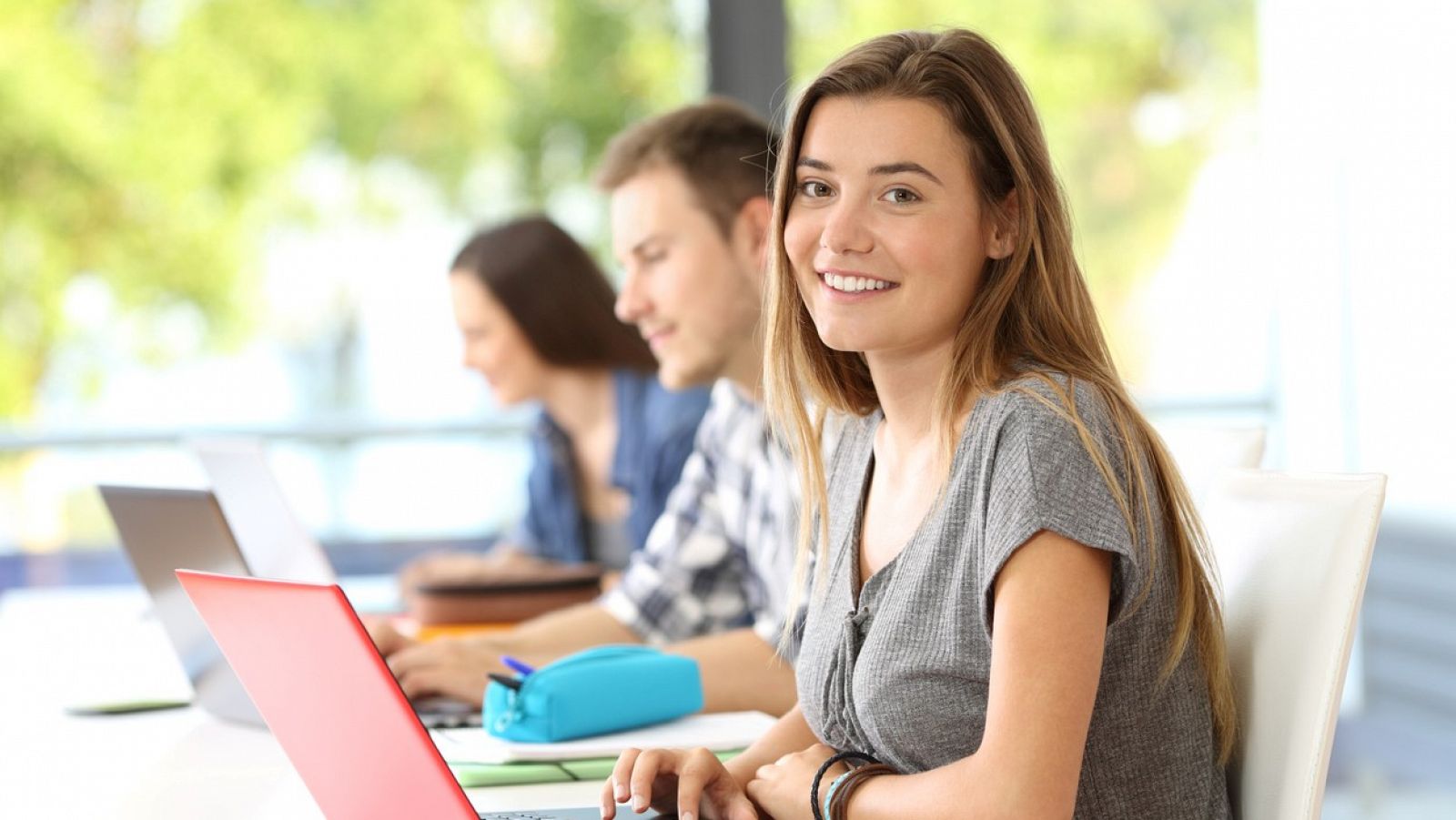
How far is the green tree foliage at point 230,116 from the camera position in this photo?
170 inches

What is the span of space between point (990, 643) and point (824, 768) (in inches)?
6.1

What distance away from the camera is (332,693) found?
87 cm

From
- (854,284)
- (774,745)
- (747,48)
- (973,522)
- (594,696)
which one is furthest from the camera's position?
(747,48)

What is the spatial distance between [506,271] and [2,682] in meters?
1.20

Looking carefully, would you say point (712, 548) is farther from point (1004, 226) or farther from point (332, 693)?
point (332, 693)

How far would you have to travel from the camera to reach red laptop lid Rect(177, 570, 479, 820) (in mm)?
819

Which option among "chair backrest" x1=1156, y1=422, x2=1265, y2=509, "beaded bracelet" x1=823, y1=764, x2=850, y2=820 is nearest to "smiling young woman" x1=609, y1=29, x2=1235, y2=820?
"beaded bracelet" x1=823, y1=764, x2=850, y2=820

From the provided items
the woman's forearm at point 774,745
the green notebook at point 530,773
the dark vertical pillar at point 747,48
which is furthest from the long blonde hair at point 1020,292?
the dark vertical pillar at point 747,48

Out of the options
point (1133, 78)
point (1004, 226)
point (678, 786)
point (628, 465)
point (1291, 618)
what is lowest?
point (628, 465)

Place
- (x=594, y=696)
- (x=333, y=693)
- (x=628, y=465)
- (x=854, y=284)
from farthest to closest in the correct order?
(x=628, y=465), (x=594, y=696), (x=854, y=284), (x=333, y=693)

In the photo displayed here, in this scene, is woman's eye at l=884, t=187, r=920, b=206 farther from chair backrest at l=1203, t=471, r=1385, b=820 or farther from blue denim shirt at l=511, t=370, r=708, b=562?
blue denim shirt at l=511, t=370, r=708, b=562

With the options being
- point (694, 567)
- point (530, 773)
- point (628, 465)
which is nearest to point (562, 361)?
point (628, 465)

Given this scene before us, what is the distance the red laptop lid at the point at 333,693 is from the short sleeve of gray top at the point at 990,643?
0.32 meters

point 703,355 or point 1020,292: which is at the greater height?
point 1020,292
